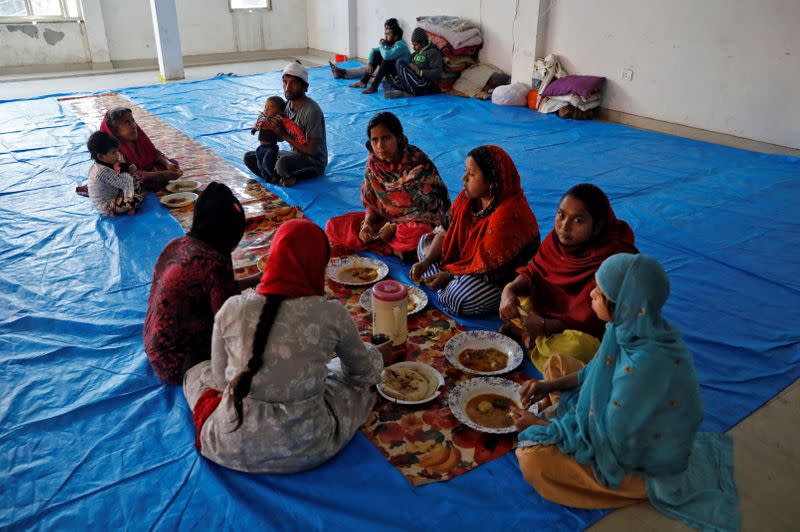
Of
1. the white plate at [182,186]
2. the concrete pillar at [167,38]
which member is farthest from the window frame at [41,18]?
the white plate at [182,186]

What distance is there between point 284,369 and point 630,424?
938 mm

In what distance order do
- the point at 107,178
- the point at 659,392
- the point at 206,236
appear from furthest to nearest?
the point at 107,178
the point at 206,236
the point at 659,392

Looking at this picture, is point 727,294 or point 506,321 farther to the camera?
point 727,294

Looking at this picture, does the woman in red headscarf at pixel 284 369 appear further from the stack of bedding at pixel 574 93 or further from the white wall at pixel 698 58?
the stack of bedding at pixel 574 93

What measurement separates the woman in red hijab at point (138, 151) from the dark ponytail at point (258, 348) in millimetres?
2828

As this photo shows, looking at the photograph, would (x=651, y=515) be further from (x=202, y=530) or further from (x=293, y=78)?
(x=293, y=78)

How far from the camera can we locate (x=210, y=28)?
1056cm

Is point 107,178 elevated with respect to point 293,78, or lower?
lower

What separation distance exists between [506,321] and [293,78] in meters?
2.49

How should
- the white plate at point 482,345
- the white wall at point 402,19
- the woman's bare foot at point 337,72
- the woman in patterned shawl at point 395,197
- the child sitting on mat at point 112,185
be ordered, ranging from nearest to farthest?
the white plate at point 482,345 → the woman in patterned shawl at point 395,197 → the child sitting on mat at point 112,185 → the white wall at point 402,19 → the woman's bare foot at point 337,72

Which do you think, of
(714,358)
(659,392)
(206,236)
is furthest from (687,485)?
(206,236)

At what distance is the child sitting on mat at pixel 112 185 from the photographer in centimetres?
365

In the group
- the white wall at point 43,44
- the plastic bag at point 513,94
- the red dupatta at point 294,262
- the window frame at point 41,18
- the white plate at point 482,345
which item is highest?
the window frame at point 41,18

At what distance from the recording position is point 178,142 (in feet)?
17.4
